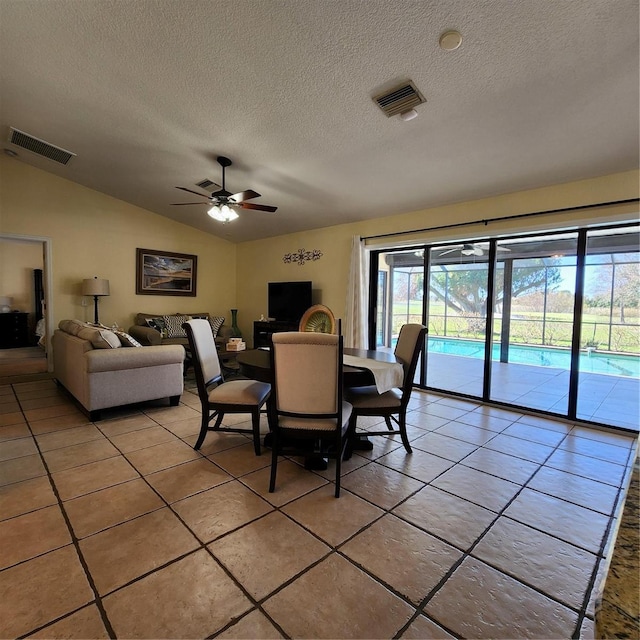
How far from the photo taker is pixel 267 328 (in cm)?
636

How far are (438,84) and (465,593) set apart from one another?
3.02 m

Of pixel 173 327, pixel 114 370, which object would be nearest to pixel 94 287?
pixel 173 327

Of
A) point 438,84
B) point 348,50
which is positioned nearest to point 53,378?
point 348,50

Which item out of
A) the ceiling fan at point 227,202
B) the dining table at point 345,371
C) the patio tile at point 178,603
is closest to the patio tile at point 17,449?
the dining table at point 345,371

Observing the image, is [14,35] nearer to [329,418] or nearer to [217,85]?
[217,85]

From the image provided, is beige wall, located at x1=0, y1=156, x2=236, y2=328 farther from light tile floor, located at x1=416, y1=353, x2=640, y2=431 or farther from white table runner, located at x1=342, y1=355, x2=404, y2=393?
light tile floor, located at x1=416, y1=353, x2=640, y2=431

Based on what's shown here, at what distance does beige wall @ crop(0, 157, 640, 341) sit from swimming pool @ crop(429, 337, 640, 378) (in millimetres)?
1571

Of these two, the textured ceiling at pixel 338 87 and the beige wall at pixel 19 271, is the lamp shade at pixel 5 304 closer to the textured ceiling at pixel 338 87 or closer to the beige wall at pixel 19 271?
the beige wall at pixel 19 271

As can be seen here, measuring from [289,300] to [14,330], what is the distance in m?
6.46

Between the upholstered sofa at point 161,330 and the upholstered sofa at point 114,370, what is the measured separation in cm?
148

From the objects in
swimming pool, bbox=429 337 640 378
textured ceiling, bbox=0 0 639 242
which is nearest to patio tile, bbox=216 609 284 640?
textured ceiling, bbox=0 0 639 242

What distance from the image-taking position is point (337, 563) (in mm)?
1619

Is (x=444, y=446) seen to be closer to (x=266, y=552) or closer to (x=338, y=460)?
(x=338, y=460)

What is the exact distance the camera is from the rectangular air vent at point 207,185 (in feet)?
15.5
